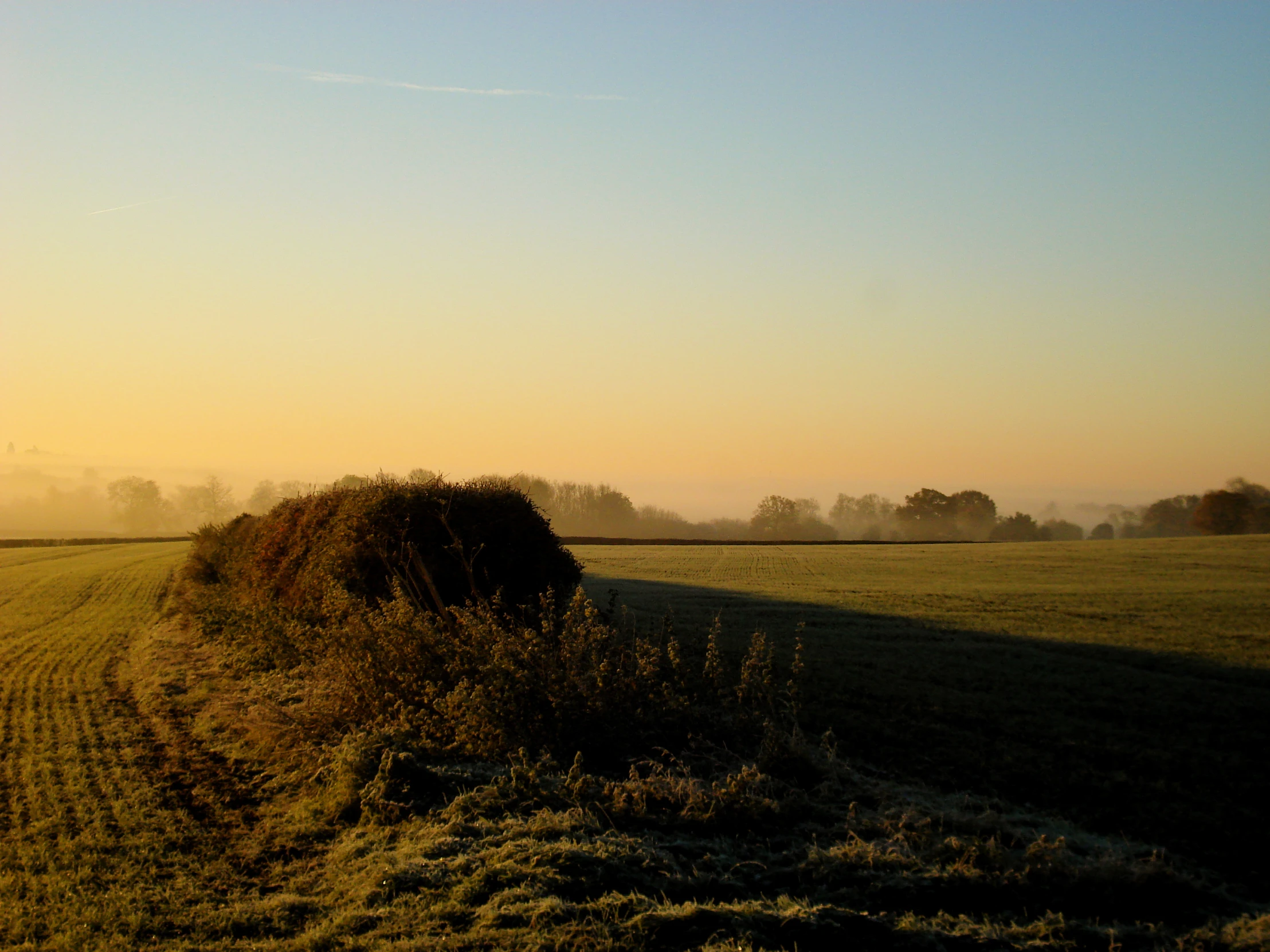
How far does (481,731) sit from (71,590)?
24.4 metres

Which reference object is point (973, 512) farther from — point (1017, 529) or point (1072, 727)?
point (1072, 727)

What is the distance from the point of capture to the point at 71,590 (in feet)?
84.1

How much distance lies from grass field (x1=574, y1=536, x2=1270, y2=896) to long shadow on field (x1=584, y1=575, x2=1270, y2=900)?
0.08 feet

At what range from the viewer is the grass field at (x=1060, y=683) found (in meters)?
6.70

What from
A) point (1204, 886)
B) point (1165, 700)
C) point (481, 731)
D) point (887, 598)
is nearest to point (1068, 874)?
point (1204, 886)

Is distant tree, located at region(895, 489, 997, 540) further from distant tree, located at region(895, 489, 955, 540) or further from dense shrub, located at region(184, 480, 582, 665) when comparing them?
dense shrub, located at region(184, 480, 582, 665)

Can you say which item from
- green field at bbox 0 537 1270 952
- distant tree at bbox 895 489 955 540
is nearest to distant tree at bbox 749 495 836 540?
distant tree at bbox 895 489 955 540

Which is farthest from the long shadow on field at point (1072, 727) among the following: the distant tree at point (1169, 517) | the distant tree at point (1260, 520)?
the distant tree at point (1169, 517)

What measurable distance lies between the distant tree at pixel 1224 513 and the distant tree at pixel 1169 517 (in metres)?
4.93

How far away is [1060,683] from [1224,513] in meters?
57.6

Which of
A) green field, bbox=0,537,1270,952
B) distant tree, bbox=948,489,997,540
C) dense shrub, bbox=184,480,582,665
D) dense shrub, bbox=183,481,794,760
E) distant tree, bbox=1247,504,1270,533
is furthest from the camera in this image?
distant tree, bbox=948,489,997,540

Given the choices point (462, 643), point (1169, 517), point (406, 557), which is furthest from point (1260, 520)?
point (462, 643)

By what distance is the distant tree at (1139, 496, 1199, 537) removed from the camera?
6511 cm

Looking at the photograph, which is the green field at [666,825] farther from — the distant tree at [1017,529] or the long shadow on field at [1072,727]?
the distant tree at [1017,529]
